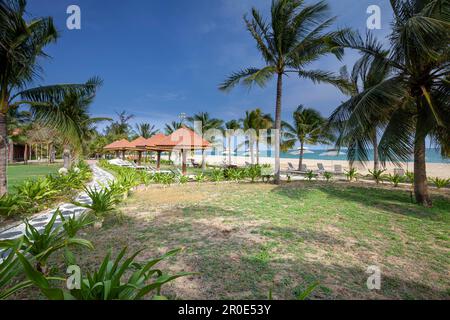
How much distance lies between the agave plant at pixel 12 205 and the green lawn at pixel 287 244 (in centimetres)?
207

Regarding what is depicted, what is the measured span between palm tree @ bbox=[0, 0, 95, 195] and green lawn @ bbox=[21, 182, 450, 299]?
11.7 ft

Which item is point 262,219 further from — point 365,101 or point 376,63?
point 376,63

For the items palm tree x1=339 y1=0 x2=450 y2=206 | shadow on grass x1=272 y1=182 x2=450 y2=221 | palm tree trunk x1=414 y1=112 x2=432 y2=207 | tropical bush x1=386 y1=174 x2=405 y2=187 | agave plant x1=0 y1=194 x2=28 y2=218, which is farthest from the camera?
tropical bush x1=386 y1=174 x2=405 y2=187

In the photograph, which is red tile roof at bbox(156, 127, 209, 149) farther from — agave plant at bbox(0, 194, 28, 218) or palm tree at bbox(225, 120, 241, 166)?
palm tree at bbox(225, 120, 241, 166)

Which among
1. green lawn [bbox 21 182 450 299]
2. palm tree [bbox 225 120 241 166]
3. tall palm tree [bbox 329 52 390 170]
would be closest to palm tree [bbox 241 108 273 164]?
palm tree [bbox 225 120 241 166]

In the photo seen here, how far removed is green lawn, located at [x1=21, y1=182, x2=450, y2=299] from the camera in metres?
2.45

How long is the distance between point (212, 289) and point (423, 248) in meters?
3.77

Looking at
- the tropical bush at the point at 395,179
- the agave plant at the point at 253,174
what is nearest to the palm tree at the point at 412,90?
the tropical bush at the point at 395,179

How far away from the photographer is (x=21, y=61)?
16.7 feet

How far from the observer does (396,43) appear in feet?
18.0

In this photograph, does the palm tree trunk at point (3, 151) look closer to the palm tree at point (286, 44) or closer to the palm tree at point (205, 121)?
the palm tree at point (286, 44)
